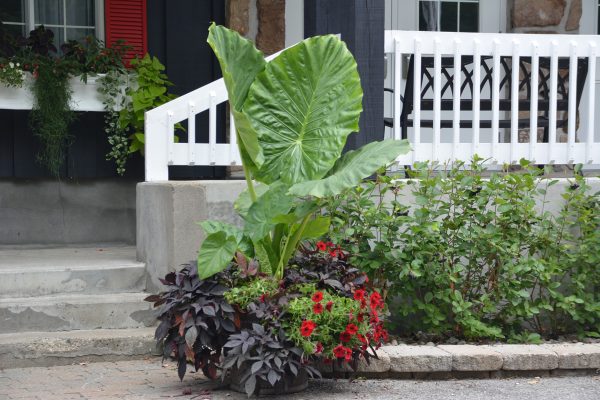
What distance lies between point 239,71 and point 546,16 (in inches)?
179

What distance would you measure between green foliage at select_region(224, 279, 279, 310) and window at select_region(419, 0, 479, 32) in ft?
16.1

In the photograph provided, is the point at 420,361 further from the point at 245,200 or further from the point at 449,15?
the point at 449,15

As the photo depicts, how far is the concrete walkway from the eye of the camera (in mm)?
4652

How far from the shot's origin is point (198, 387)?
4.79 metres

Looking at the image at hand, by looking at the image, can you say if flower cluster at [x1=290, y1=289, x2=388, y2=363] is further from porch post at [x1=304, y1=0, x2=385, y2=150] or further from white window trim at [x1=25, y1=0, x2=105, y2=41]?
white window trim at [x1=25, y1=0, x2=105, y2=41]

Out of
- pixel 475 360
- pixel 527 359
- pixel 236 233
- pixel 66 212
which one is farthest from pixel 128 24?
pixel 527 359

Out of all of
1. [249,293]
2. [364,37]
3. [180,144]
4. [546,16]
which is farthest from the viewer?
[546,16]

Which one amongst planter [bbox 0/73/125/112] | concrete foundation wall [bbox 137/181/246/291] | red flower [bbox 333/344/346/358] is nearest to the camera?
red flower [bbox 333/344/346/358]

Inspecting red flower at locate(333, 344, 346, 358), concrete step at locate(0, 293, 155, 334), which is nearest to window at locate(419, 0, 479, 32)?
concrete step at locate(0, 293, 155, 334)

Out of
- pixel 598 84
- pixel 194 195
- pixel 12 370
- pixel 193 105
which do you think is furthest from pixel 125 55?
pixel 598 84

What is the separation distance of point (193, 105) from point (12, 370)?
189cm

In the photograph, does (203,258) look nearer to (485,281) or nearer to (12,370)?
(12,370)

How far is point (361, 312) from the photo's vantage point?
459cm

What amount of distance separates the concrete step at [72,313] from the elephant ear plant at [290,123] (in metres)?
1.13
